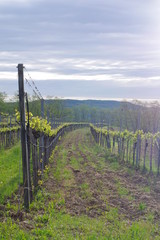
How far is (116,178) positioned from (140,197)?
2.93 m

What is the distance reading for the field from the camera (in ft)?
19.9

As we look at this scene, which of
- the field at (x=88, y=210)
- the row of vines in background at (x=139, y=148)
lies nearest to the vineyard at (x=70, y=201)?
the field at (x=88, y=210)

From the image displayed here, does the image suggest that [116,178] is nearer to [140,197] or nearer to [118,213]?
[140,197]

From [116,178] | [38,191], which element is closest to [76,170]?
[116,178]

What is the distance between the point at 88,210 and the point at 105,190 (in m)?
2.34

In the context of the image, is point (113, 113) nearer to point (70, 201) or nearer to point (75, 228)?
point (70, 201)

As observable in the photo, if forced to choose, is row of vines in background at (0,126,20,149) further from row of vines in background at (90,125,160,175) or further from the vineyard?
the vineyard

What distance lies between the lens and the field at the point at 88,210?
608 cm

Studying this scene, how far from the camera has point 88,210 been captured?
7875mm

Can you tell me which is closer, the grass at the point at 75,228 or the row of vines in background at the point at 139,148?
the grass at the point at 75,228

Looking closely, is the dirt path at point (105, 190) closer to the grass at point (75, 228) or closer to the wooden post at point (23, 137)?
the grass at point (75, 228)

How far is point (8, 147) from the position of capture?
22359mm

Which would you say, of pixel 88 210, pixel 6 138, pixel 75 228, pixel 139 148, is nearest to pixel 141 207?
pixel 88 210

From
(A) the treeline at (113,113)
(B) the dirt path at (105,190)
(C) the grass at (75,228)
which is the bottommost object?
(B) the dirt path at (105,190)
